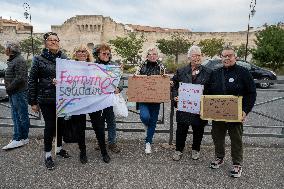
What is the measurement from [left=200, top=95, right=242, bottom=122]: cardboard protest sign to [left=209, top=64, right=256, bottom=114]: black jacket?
0.08m

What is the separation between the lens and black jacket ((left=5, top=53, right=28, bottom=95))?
5047 millimetres

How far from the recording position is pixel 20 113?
17.4 ft

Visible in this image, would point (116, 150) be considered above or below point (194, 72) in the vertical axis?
below

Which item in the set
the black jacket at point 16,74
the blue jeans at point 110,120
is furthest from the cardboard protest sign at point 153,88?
the black jacket at point 16,74

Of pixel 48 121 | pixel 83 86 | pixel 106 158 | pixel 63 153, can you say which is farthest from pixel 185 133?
pixel 48 121

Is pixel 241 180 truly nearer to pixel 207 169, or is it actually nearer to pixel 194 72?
pixel 207 169

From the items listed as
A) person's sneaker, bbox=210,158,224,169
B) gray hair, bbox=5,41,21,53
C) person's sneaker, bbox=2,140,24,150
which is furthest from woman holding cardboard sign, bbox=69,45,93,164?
person's sneaker, bbox=210,158,224,169

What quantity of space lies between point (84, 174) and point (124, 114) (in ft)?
4.07

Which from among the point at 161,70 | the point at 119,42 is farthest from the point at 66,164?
the point at 119,42

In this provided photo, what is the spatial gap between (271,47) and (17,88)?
88.8 ft

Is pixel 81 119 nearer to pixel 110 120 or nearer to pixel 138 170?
pixel 110 120

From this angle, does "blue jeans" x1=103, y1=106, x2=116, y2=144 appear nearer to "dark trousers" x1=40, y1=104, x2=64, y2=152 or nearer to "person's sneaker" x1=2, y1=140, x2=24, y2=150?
"dark trousers" x1=40, y1=104, x2=64, y2=152

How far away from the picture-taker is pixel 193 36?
194 ft

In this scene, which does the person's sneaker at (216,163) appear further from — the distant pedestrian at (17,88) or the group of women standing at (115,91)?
the distant pedestrian at (17,88)
